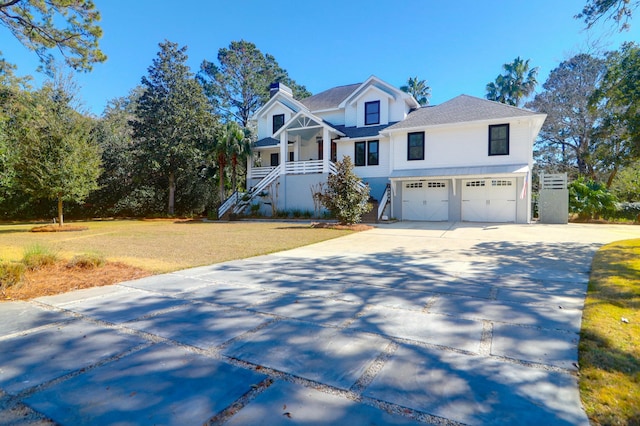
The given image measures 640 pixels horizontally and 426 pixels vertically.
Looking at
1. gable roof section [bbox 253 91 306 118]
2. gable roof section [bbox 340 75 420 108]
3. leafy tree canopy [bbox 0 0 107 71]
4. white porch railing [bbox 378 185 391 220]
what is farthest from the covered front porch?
leafy tree canopy [bbox 0 0 107 71]

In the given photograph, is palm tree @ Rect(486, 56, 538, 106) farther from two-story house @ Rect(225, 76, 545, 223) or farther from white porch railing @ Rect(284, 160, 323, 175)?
white porch railing @ Rect(284, 160, 323, 175)

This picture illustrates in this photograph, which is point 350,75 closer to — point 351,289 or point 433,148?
point 433,148

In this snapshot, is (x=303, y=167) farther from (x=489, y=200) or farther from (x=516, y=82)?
(x=516, y=82)

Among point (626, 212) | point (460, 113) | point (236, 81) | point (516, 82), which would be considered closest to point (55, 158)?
point (460, 113)

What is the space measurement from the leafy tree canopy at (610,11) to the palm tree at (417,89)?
26343 mm

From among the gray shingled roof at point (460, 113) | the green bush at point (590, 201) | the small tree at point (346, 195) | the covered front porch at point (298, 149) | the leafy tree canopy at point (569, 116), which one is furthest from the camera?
the leafy tree canopy at point (569, 116)

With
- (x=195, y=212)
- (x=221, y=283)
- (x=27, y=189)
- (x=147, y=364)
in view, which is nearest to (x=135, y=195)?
(x=195, y=212)

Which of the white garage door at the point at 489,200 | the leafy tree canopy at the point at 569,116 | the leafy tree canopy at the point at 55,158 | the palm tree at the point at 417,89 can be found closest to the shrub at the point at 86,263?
the leafy tree canopy at the point at 55,158

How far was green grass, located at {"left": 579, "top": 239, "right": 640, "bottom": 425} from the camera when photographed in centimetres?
196

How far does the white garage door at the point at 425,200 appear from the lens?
1809 centimetres

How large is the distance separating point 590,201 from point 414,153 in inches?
372

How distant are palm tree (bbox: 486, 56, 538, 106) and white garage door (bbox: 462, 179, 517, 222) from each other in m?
15.4

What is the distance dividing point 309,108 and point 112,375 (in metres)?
23.8

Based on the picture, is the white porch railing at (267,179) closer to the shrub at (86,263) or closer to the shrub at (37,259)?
the shrub at (86,263)
